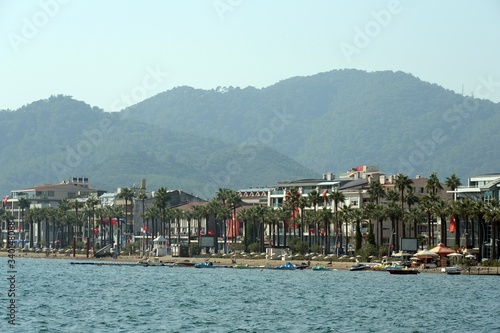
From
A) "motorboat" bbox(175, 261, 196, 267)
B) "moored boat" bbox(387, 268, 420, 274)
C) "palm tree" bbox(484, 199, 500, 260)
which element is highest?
"palm tree" bbox(484, 199, 500, 260)

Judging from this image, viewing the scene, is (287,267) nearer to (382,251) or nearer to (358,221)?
A: (382,251)

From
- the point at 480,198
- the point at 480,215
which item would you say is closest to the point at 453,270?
the point at 480,215

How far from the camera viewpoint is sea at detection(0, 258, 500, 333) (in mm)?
80500

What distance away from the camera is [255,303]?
336 feet

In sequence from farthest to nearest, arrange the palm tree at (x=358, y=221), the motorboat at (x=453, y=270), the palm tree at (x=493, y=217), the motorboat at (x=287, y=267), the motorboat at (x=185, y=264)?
the motorboat at (x=185, y=264) → the palm tree at (x=358, y=221) → the motorboat at (x=287, y=267) → the palm tree at (x=493, y=217) → the motorboat at (x=453, y=270)

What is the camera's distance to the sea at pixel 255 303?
80.5 metres

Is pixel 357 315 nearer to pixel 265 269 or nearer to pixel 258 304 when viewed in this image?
pixel 258 304

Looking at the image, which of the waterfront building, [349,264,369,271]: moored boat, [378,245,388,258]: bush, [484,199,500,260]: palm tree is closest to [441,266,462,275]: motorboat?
[484,199,500,260]: palm tree

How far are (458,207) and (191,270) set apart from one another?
48687mm

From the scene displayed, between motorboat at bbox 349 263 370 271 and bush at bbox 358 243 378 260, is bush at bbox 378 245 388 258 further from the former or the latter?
motorboat at bbox 349 263 370 271

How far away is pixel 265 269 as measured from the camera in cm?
17938

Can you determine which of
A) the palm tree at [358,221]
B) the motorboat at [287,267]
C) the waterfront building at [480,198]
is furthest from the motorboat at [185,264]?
the waterfront building at [480,198]

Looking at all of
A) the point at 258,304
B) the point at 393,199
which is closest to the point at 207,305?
the point at 258,304

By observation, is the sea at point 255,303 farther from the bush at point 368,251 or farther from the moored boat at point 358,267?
the bush at point 368,251
